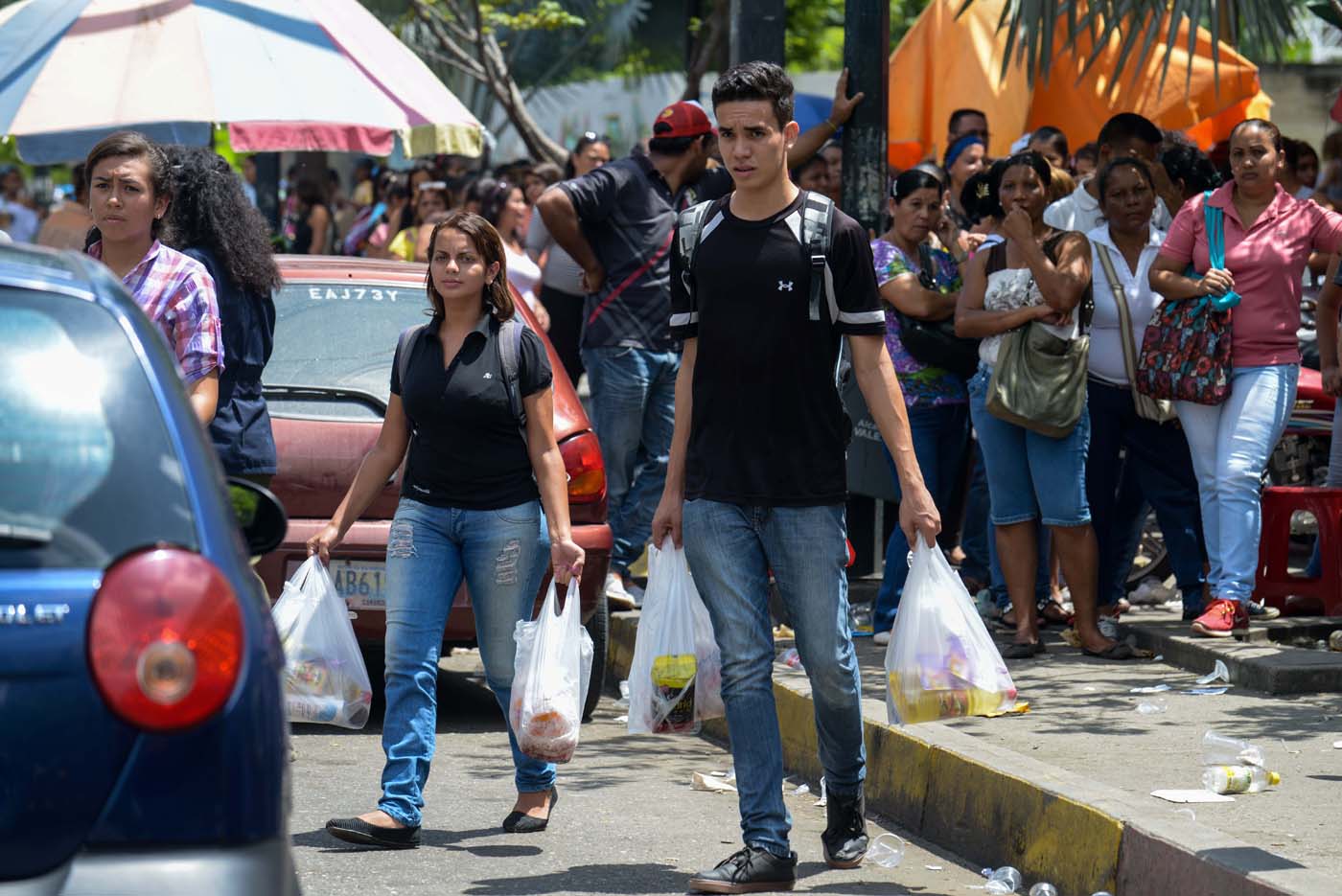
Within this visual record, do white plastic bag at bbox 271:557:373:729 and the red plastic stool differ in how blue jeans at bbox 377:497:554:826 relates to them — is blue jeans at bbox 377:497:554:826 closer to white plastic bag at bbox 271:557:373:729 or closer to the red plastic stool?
white plastic bag at bbox 271:557:373:729

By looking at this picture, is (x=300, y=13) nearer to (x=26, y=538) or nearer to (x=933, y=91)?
(x=933, y=91)

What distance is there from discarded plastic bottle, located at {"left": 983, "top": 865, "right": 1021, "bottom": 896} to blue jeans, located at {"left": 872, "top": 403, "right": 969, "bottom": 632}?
276 cm

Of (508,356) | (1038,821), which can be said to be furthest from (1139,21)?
(1038,821)

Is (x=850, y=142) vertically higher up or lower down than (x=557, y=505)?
higher up

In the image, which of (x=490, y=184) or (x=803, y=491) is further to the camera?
(x=490, y=184)

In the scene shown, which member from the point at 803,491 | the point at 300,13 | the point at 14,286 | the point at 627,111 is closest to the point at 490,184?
the point at 300,13

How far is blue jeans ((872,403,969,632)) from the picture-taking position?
27.3ft

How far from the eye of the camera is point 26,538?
2996 millimetres

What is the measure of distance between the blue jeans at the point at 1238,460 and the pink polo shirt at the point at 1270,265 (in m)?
0.09

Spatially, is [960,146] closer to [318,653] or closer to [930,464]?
[930,464]

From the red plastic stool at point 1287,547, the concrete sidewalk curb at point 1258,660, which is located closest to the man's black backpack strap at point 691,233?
A: the concrete sidewalk curb at point 1258,660

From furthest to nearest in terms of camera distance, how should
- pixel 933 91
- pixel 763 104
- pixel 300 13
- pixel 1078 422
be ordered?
1. pixel 933 91
2. pixel 300 13
3. pixel 1078 422
4. pixel 763 104

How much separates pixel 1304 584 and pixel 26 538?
6564 mm

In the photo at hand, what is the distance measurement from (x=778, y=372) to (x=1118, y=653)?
10.8 feet
